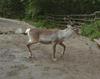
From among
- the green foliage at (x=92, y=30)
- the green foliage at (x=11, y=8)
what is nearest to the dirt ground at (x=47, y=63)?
the green foliage at (x=92, y=30)

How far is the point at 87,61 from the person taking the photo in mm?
10242

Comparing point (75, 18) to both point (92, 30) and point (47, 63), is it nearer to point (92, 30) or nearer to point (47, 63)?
point (92, 30)

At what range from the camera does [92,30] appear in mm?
16484

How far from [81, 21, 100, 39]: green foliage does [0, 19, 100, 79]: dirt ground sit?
2419mm

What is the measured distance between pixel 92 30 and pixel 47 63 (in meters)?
7.21

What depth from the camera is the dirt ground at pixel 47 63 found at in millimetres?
8523

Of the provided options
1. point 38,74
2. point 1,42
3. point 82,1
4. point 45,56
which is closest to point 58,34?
point 45,56

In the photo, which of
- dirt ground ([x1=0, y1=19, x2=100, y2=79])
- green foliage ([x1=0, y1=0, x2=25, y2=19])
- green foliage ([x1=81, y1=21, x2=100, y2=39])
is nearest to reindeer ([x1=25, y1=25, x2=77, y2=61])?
dirt ground ([x1=0, y1=19, x2=100, y2=79])

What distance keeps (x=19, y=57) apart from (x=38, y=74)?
6.90 ft

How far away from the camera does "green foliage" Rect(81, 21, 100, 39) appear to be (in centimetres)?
1558

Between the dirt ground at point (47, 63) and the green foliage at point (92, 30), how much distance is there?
2419 mm

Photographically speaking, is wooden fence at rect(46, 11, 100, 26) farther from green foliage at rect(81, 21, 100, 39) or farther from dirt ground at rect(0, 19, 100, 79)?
dirt ground at rect(0, 19, 100, 79)

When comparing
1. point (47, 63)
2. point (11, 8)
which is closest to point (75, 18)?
point (47, 63)

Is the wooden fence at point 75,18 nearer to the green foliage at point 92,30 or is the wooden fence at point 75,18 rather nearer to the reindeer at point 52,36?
the green foliage at point 92,30
